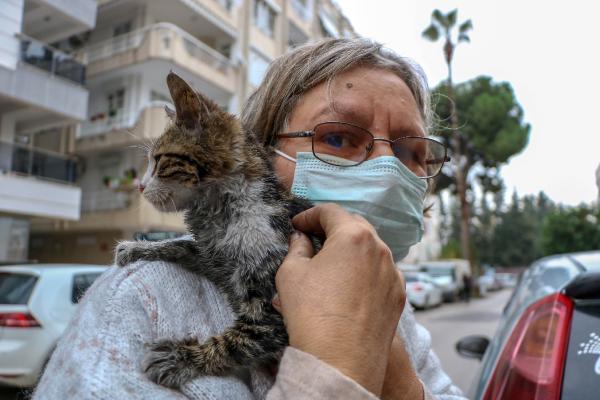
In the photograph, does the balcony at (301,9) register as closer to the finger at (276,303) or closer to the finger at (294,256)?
the finger at (294,256)

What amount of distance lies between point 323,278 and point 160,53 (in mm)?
15362

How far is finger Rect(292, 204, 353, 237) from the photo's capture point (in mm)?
1252

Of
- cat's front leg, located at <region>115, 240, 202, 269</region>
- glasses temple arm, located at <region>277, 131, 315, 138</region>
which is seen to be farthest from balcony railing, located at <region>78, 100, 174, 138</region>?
cat's front leg, located at <region>115, 240, 202, 269</region>

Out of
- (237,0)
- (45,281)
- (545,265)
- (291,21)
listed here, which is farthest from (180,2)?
(545,265)

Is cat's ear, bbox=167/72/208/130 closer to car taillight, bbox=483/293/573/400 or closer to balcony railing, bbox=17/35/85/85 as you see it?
car taillight, bbox=483/293/573/400

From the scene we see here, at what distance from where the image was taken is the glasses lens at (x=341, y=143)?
1.65 metres

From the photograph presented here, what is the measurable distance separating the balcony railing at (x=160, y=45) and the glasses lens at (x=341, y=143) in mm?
14740

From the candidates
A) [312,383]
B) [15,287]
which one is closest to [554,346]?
[312,383]

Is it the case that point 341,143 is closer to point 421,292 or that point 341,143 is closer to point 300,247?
point 300,247

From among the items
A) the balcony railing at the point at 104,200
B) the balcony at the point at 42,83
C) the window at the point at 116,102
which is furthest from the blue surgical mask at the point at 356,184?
the window at the point at 116,102

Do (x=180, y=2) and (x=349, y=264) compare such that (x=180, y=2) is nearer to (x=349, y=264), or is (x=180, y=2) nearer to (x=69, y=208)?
(x=69, y=208)

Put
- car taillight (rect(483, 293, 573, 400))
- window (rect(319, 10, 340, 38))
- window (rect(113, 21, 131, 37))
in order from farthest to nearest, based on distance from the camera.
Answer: window (rect(319, 10, 340, 38)), window (rect(113, 21, 131, 37)), car taillight (rect(483, 293, 573, 400))

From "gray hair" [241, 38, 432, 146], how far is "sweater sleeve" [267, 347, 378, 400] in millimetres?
941

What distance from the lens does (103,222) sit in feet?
54.7
